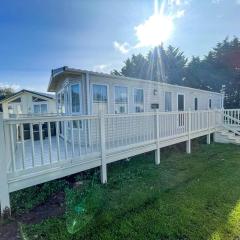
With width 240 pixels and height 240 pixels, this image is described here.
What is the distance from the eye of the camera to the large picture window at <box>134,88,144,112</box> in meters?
9.80

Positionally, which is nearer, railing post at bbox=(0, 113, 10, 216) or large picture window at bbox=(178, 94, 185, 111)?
railing post at bbox=(0, 113, 10, 216)

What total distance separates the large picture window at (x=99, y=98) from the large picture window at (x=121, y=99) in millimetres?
613

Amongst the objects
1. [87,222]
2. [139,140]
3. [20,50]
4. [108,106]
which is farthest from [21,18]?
[87,222]

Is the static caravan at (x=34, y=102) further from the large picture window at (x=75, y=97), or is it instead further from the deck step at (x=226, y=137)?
the deck step at (x=226, y=137)

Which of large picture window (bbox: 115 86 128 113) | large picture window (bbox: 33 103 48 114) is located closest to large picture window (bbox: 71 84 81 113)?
large picture window (bbox: 115 86 128 113)

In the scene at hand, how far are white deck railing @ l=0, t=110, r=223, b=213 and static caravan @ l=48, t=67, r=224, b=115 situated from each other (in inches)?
46.8

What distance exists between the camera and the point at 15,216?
3459 mm

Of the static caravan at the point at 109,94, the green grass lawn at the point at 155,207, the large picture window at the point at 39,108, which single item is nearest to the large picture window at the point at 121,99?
the static caravan at the point at 109,94

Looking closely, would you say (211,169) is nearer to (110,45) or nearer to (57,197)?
(57,197)

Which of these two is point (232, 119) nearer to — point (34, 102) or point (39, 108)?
point (39, 108)

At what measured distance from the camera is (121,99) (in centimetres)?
913

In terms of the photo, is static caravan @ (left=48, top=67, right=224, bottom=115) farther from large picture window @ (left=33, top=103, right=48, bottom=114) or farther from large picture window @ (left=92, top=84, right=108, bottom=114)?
large picture window @ (left=33, top=103, right=48, bottom=114)

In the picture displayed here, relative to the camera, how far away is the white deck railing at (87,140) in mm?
3561

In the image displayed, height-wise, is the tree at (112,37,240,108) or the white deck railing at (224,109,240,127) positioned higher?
the tree at (112,37,240,108)
